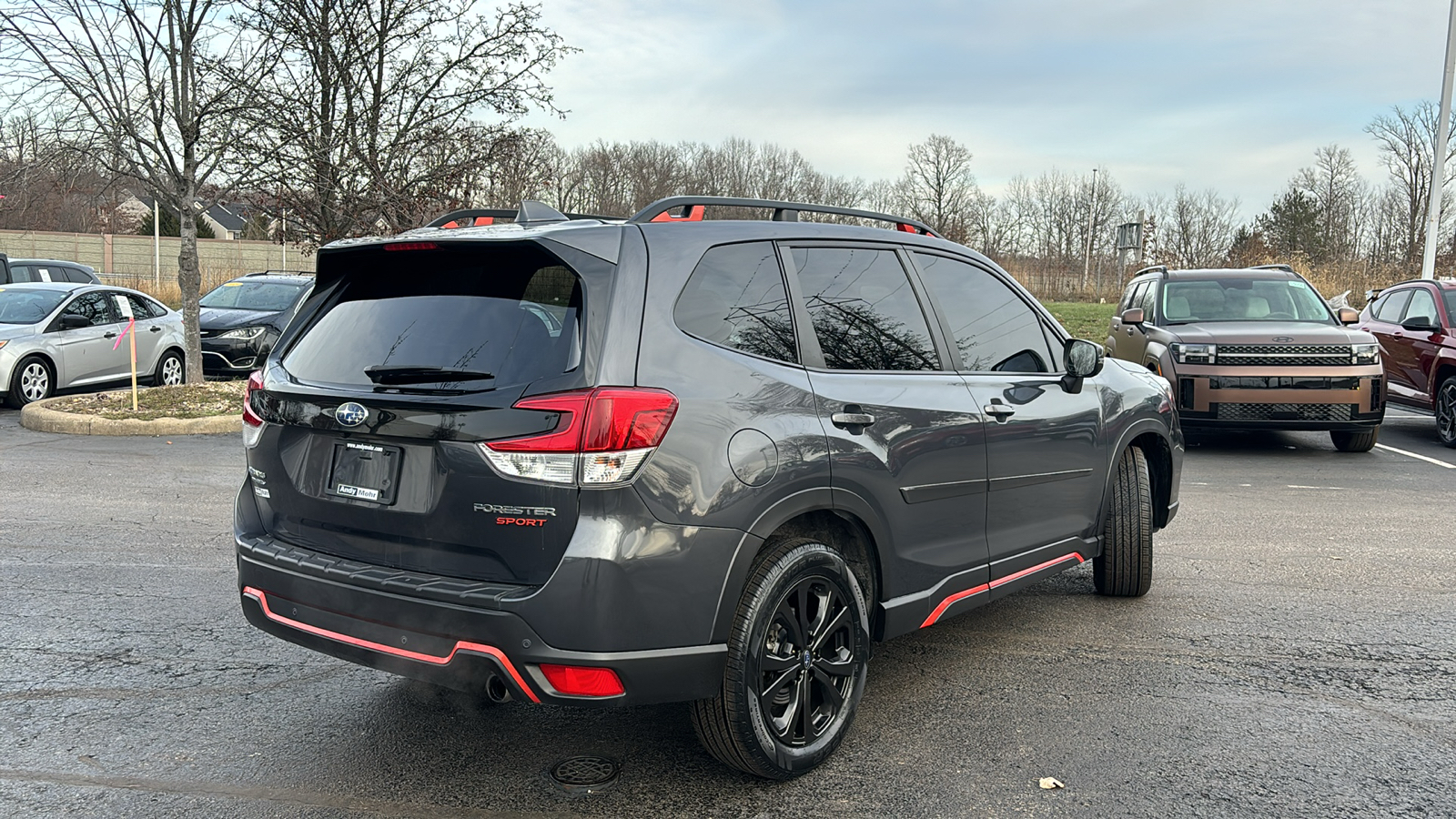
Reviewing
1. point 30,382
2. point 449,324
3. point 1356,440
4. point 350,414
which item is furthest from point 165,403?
point 1356,440

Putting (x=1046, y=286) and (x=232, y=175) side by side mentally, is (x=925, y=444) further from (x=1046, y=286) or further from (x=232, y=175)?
(x=1046, y=286)

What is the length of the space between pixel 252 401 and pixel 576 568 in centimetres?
153

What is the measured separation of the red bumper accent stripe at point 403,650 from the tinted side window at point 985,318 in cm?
223

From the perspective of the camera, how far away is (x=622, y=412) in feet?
9.80

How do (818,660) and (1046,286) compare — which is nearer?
(818,660)

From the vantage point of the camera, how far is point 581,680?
118 inches

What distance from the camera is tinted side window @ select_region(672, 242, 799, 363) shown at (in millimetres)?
3334

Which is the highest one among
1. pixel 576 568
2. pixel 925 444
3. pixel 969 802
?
pixel 925 444

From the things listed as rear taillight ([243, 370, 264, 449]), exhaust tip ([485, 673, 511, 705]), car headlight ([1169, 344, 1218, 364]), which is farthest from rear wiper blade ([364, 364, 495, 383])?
car headlight ([1169, 344, 1218, 364])

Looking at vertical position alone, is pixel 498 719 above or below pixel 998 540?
below

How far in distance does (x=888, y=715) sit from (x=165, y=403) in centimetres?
1127

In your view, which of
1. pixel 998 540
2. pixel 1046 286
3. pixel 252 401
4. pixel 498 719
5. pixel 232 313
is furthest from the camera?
pixel 1046 286

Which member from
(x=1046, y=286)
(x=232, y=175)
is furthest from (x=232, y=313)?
(x=1046, y=286)

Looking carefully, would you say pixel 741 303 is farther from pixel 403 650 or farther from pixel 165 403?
pixel 165 403
